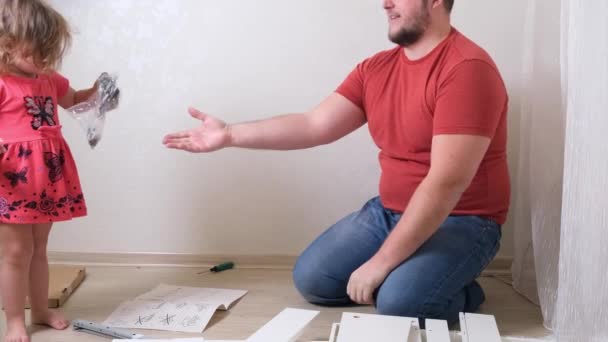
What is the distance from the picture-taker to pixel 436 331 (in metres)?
1.14

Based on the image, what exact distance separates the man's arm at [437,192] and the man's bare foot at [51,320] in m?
0.61

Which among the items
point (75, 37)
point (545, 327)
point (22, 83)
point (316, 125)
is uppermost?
point (75, 37)

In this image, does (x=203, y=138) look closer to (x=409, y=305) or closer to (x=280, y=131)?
(x=280, y=131)

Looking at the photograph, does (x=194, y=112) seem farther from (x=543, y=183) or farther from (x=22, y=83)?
(x=543, y=183)

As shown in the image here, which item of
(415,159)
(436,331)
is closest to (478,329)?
(436,331)

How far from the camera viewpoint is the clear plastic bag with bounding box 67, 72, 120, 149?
1.43 meters

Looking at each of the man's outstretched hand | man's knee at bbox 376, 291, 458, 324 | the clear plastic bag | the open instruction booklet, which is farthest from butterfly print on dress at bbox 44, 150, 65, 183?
man's knee at bbox 376, 291, 458, 324

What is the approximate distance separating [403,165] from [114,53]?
83 centimetres

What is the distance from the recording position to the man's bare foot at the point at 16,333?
129 cm

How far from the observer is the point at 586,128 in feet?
3.56

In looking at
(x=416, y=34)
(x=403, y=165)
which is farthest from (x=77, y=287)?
(x=416, y=34)

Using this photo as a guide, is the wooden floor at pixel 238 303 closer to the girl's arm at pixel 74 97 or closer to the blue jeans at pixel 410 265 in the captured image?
the blue jeans at pixel 410 265

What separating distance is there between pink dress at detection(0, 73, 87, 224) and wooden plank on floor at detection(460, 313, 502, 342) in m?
0.80

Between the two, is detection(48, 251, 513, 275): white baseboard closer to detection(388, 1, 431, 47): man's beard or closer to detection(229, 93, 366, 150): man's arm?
detection(229, 93, 366, 150): man's arm
